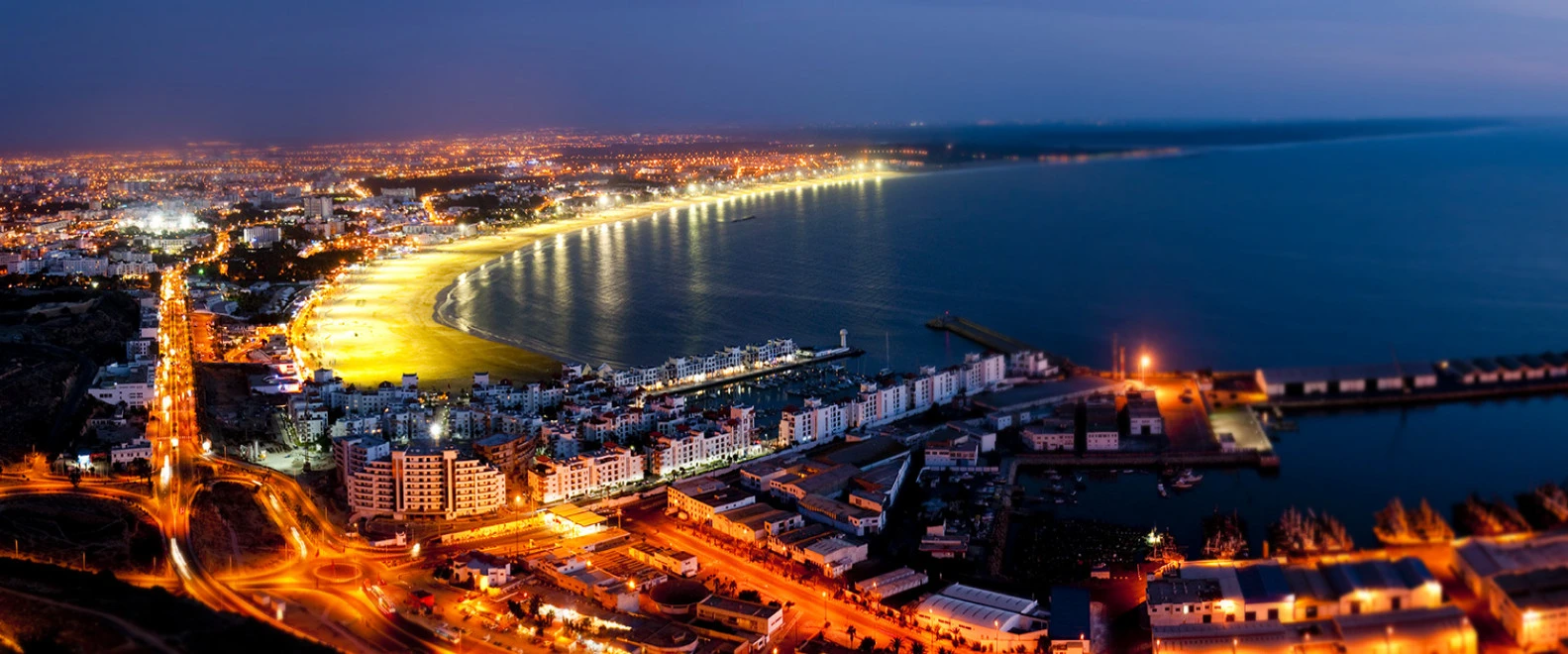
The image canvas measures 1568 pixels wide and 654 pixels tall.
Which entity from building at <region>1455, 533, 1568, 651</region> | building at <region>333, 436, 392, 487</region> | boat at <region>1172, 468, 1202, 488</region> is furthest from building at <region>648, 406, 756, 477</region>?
building at <region>1455, 533, 1568, 651</region>

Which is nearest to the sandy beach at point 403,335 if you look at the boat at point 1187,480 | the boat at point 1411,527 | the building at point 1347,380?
the boat at point 1187,480

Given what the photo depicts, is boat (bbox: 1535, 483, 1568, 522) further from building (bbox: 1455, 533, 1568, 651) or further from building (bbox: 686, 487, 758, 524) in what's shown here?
building (bbox: 686, 487, 758, 524)

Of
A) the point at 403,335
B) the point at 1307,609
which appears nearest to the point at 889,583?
the point at 1307,609

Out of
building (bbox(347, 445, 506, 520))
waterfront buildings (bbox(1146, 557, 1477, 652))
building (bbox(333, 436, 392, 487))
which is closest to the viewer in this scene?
waterfront buildings (bbox(1146, 557, 1477, 652))

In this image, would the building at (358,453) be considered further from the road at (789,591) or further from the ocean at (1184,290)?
the ocean at (1184,290)

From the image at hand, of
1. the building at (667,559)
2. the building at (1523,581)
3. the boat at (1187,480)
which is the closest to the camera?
the building at (1523,581)

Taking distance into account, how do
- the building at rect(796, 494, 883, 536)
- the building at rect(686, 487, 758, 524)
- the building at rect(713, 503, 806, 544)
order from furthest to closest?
the building at rect(686, 487, 758, 524) < the building at rect(796, 494, 883, 536) < the building at rect(713, 503, 806, 544)

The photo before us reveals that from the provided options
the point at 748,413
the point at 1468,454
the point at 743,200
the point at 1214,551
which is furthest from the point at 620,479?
the point at 743,200
